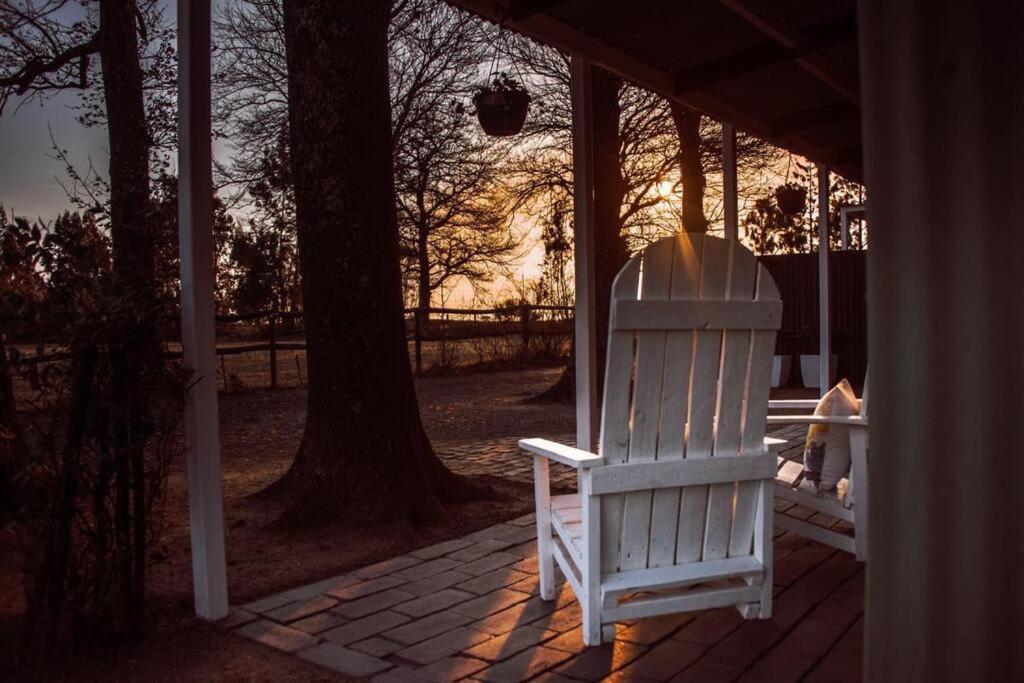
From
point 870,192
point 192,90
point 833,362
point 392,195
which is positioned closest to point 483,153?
point 833,362

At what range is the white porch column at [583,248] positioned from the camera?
397 cm

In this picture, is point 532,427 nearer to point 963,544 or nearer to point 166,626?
point 166,626

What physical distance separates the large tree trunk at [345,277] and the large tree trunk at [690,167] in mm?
7093

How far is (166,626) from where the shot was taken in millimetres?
2652

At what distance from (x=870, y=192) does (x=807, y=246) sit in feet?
56.4

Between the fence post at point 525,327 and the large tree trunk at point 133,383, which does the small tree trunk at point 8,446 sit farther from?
the fence post at point 525,327

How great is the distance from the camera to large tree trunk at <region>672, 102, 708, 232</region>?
10.4 meters

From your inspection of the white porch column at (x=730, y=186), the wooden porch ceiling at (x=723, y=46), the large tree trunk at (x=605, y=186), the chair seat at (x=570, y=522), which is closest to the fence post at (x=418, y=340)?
the large tree trunk at (x=605, y=186)

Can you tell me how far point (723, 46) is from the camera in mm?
4539

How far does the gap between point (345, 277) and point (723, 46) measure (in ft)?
8.31

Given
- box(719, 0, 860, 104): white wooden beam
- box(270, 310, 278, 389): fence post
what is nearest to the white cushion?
box(719, 0, 860, 104): white wooden beam

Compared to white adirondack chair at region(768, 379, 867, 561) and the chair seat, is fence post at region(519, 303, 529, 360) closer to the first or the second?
white adirondack chair at region(768, 379, 867, 561)

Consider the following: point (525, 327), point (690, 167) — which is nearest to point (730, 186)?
point (690, 167)

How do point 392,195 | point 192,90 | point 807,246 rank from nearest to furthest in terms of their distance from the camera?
point 192,90
point 392,195
point 807,246
